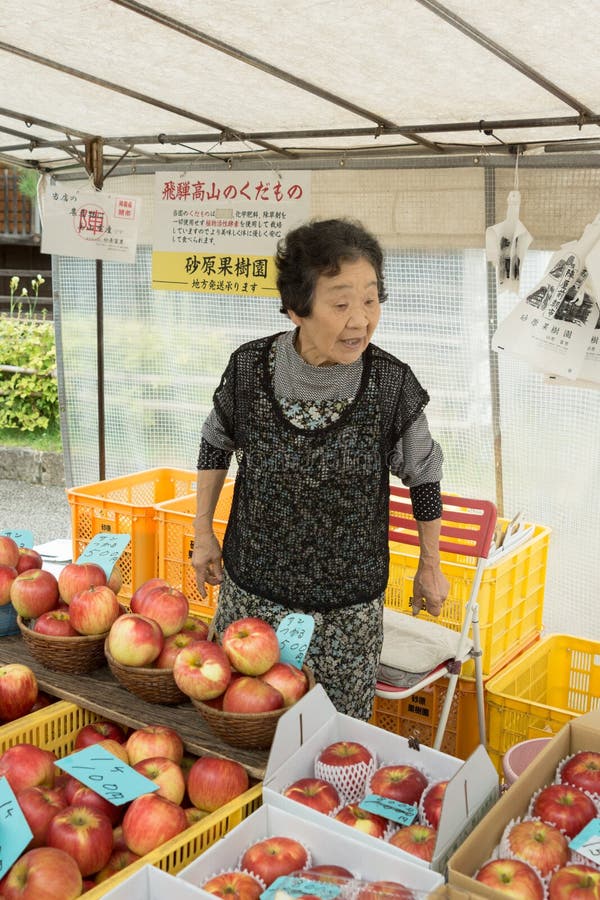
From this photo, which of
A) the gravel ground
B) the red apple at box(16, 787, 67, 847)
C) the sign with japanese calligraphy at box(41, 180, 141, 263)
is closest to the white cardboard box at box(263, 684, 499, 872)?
the red apple at box(16, 787, 67, 847)

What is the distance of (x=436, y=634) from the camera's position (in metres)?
3.21

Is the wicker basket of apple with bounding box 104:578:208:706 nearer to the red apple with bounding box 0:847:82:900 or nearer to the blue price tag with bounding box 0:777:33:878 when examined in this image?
the blue price tag with bounding box 0:777:33:878

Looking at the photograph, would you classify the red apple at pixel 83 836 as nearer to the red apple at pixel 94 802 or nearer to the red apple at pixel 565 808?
the red apple at pixel 94 802

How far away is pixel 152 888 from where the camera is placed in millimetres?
1337

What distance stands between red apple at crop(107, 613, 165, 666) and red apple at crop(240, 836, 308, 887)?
517 mm

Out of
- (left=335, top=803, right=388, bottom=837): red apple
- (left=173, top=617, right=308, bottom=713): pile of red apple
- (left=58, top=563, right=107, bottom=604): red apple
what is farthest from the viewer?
(left=58, top=563, right=107, bottom=604): red apple

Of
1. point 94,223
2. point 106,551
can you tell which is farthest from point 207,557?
point 94,223

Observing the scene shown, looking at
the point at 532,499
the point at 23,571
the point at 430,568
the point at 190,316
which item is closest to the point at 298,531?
the point at 430,568

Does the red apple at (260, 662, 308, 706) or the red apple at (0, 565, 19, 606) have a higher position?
the red apple at (0, 565, 19, 606)

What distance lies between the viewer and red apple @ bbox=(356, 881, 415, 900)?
4.17ft


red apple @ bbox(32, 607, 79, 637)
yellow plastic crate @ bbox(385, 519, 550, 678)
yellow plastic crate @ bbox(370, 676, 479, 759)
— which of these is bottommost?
yellow plastic crate @ bbox(370, 676, 479, 759)

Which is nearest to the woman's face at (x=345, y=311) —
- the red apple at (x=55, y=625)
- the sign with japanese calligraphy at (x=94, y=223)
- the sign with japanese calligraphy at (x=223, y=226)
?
the red apple at (x=55, y=625)

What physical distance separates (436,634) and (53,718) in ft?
5.45

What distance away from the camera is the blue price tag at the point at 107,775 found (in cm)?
151
